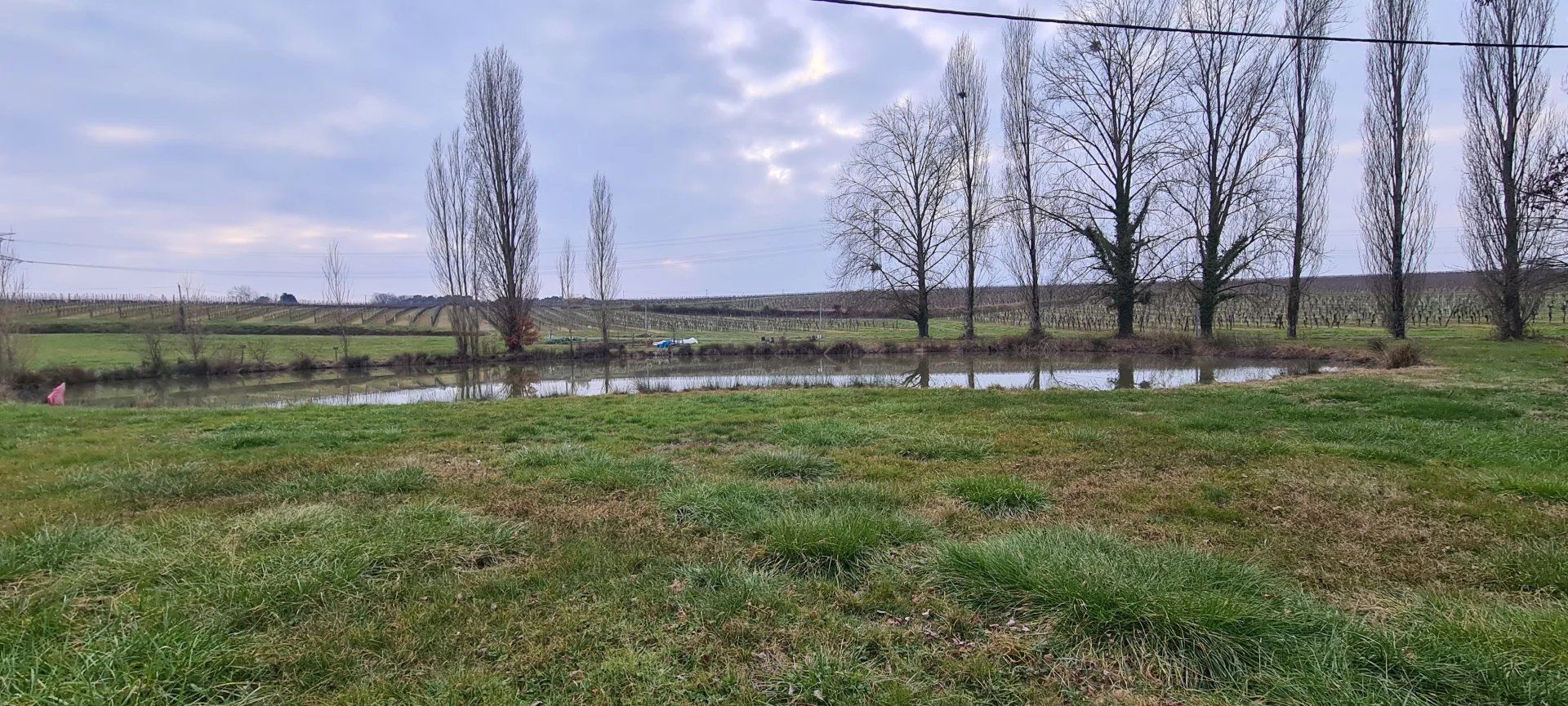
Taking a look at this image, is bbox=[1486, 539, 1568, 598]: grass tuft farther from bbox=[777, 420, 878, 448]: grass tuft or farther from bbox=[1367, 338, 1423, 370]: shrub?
bbox=[1367, 338, 1423, 370]: shrub

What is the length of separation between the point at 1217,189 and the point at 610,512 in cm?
2669

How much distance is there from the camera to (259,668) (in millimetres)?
2004

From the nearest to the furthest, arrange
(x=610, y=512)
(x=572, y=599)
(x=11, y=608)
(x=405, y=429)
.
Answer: (x=11, y=608), (x=572, y=599), (x=610, y=512), (x=405, y=429)

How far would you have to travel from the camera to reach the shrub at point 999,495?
380 centimetres

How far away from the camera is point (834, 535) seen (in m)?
3.01

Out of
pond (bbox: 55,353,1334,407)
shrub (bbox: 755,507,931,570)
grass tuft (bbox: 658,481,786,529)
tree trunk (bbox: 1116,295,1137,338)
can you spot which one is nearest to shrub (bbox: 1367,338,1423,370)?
pond (bbox: 55,353,1334,407)

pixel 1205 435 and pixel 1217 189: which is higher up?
pixel 1217 189

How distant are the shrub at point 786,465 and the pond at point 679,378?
27.2 feet

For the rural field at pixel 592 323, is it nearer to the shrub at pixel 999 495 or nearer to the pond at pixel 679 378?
the pond at pixel 679 378

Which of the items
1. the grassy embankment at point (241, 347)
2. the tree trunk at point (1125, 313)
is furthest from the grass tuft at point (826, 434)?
the grassy embankment at point (241, 347)

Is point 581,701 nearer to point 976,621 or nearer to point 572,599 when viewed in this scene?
point 572,599

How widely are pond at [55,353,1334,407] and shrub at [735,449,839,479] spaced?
8.28m

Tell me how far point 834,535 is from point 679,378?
1634 centimetres

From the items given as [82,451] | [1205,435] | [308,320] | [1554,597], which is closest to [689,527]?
[1554,597]
